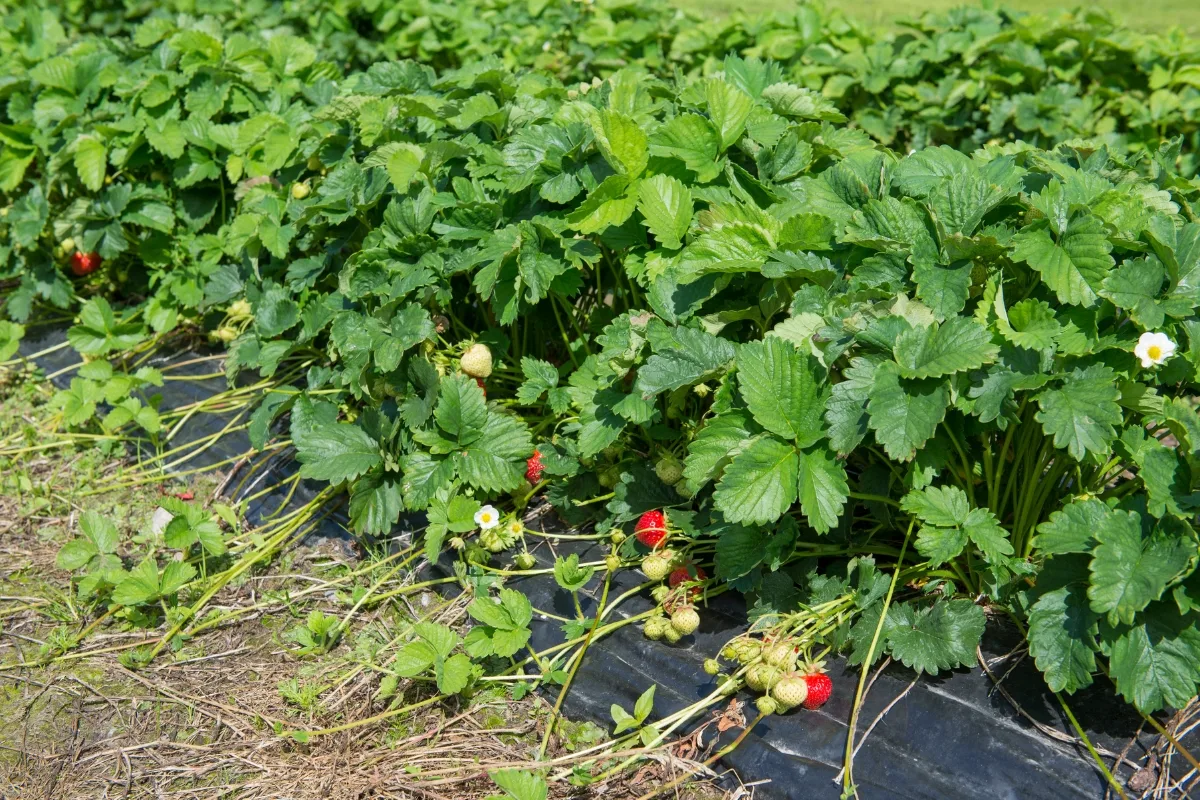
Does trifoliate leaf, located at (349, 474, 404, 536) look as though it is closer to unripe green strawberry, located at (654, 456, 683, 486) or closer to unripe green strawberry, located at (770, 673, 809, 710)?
unripe green strawberry, located at (654, 456, 683, 486)

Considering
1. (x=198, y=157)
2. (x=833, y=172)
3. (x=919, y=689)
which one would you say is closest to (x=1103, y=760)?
(x=919, y=689)

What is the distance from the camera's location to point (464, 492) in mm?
2410

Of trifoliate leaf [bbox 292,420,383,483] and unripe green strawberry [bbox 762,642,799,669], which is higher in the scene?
unripe green strawberry [bbox 762,642,799,669]

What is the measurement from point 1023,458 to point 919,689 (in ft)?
1.67

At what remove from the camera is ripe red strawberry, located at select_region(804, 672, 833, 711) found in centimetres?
187

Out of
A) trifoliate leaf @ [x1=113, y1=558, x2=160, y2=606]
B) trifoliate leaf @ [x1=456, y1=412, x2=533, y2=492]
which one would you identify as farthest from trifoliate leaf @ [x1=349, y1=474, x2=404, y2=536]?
trifoliate leaf @ [x1=113, y1=558, x2=160, y2=606]

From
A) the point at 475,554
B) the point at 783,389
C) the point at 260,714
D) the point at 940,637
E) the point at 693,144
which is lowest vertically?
the point at 260,714

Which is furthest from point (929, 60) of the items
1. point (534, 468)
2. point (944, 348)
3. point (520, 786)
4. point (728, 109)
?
point (520, 786)

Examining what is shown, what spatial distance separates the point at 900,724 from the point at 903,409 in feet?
1.92

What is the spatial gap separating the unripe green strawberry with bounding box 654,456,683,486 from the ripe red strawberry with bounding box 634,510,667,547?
76 millimetres

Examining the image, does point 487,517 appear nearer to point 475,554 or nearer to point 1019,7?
point 475,554

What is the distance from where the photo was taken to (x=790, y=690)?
5.97 ft

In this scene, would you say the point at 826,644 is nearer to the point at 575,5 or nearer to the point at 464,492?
the point at 464,492

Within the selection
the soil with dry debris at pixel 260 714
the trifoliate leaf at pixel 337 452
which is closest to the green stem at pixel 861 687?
the soil with dry debris at pixel 260 714
